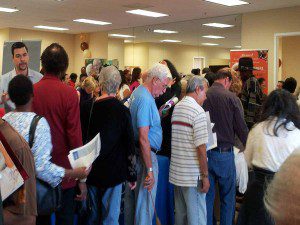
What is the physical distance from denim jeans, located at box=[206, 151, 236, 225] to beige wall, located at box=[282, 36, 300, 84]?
838 centimetres

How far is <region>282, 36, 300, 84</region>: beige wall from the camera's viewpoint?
433 inches

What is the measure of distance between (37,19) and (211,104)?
8531 millimetres

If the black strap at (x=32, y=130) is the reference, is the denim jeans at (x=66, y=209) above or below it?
below

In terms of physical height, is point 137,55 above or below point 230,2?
below

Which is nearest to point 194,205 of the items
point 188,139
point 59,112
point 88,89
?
point 188,139

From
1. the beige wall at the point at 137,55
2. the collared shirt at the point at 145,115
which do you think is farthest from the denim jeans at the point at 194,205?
the beige wall at the point at 137,55

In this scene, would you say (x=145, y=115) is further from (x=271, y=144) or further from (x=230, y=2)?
(x=230, y=2)

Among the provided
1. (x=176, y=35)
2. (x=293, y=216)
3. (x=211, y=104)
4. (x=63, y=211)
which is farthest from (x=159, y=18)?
(x=293, y=216)

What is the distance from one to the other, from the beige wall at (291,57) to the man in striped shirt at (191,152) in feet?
28.8

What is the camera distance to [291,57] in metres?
11.1

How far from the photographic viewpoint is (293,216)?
84 cm

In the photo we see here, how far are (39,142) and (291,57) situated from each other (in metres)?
10.5

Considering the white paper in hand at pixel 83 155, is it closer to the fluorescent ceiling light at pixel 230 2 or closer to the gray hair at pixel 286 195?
the gray hair at pixel 286 195

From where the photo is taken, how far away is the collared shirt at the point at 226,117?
3.39 m
